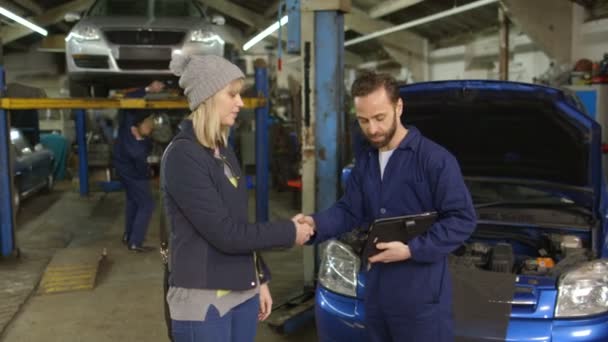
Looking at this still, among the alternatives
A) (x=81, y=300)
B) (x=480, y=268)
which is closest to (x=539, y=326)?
(x=480, y=268)

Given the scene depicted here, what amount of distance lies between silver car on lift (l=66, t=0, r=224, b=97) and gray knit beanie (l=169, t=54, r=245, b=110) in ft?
14.7

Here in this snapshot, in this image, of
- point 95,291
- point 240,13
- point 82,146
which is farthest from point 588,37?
point 240,13

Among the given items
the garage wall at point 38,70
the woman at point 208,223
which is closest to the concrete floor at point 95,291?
the woman at point 208,223

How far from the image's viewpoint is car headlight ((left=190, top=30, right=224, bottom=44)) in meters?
6.64

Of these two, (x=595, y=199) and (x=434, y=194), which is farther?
(x=595, y=199)

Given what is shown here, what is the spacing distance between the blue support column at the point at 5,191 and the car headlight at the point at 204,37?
7.16 feet

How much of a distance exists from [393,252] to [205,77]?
0.85 metres

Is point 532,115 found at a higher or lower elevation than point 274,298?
higher

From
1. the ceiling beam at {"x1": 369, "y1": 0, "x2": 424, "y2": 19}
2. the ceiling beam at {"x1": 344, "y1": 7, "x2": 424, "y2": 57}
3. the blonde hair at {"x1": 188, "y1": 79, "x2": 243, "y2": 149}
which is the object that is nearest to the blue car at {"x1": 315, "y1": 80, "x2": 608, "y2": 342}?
the blonde hair at {"x1": 188, "y1": 79, "x2": 243, "y2": 149}

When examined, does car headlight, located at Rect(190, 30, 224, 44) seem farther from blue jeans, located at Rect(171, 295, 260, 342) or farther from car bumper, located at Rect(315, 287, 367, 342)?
blue jeans, located at Rect(171, 295, 260, 342)

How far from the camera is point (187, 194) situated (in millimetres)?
1748

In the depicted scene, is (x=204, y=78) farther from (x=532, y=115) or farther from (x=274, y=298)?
(x=274, y=298)

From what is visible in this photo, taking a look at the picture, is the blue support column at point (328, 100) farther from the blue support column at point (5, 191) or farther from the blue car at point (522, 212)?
the blue support column at point (5, 191)

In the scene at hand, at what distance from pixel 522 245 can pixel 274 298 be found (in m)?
2.11
